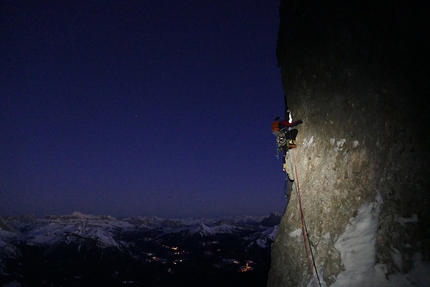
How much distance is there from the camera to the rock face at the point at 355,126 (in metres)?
7.77

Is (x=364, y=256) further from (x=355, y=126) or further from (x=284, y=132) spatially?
(x=284, y=132)

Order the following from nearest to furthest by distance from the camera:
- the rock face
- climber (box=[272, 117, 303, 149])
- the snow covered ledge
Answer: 1. the snow covered ledge
2. the rock face
3. climber (box=[272, 117, 303, 149])

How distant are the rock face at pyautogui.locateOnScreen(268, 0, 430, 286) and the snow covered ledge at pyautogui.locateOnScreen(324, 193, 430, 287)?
222 mm

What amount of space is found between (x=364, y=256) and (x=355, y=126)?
526 centimetres

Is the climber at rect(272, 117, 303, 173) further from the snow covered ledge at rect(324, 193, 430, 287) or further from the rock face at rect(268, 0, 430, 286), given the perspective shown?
the snow covered ledge at rect(324, 193, 430, 287)

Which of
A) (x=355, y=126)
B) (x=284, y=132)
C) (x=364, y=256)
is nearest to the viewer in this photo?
(x=364, y=256)

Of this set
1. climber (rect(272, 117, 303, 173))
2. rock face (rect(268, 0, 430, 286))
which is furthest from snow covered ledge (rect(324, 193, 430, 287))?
climber (rect(272, 117, 303, 173))

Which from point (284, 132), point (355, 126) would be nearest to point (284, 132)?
point (284, 132)

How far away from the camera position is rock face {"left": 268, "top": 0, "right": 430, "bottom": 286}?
7.77m

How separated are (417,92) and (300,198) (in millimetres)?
7096

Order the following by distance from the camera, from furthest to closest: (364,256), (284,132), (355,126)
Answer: (284,132) → (355,126) → (364,256)

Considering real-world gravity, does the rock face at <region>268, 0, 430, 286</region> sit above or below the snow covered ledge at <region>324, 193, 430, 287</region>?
above

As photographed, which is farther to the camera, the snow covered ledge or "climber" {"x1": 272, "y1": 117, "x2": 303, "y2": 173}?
"climber" {"x1": 272, "y1": 117, "x2": 303, "y2": 173}

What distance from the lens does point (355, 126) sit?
10.4 meters
